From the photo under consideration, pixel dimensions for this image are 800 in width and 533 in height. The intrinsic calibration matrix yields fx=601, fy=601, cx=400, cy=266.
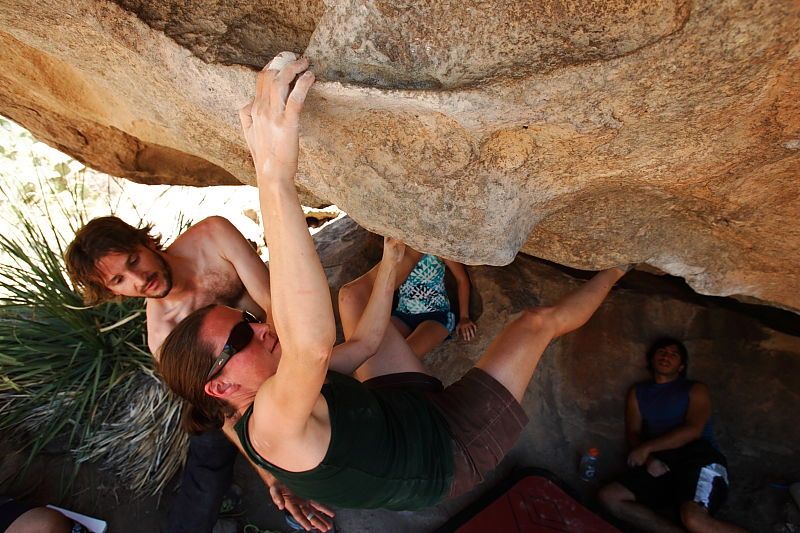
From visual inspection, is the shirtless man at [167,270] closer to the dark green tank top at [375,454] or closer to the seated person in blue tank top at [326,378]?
the seated person in blue tank top at [326,378]

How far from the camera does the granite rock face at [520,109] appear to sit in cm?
133

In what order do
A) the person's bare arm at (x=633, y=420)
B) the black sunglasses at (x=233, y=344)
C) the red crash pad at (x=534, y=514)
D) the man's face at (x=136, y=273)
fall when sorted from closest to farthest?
the black sunglasses at (x=233, y=344) < the man's face at (x=136, y=273) < the red crash pad at (x=534, y=514) < the person's bare arm at (x=633, y=420)

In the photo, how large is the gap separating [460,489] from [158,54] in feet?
5.51

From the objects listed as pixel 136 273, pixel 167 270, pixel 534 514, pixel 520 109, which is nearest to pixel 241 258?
pixel 167 270

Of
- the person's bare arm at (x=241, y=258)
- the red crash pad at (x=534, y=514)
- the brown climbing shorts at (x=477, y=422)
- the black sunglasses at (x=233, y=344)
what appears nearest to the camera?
the black sunglasses at (x=233, y=344)

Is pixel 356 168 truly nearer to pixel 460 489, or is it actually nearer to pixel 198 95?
pixel 198 95

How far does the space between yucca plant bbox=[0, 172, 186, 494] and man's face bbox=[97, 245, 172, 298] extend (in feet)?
3.39

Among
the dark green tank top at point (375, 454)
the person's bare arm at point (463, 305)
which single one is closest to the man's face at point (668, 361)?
the person's bare arm at point (463, 305)

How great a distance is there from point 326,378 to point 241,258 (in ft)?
3.16

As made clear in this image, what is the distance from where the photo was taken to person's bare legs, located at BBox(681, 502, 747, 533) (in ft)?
10.1

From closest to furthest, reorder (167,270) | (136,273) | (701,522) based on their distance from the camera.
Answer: (136,273), (167,270), (701,522)

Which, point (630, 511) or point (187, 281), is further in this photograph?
point (630, 511)

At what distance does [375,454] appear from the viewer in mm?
1838

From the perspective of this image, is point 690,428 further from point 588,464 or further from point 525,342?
point 525,342
